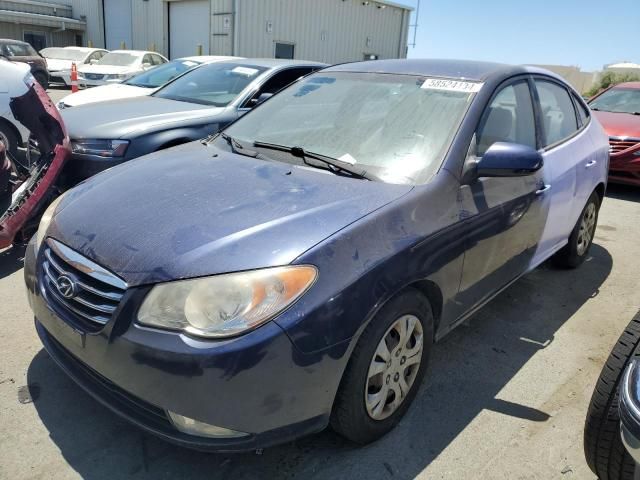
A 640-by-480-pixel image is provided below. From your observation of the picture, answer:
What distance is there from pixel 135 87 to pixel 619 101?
780 centimetres

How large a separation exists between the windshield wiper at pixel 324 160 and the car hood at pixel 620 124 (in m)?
6.45

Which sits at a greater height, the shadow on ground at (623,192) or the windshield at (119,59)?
the windshield at (119,59)

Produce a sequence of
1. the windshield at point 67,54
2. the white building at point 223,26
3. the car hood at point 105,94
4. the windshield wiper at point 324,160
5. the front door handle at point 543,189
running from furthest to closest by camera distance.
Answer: the white building at point 223,26 < the windshield at point 67,54 < the car hood at point 105,94 < the front door handle at point 543,189 < the windshield wiper at point 324,160

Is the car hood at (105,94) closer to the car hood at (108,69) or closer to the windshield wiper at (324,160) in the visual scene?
the windshield wiper at (324,160)

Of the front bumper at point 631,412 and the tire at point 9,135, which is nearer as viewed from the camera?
the front bumper at point 631,412

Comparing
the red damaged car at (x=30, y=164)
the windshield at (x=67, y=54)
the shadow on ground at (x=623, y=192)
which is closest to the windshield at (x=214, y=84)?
the red damaged car at (x=30, y=164)

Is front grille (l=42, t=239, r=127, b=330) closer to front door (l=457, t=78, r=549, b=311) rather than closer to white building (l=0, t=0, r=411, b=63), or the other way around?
front door (l=457, t=78, r=549, b=311)

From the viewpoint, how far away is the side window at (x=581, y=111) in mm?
4172

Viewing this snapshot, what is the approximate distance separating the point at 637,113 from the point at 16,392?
9130 mm

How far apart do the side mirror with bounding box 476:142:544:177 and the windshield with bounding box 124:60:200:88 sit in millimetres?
5925

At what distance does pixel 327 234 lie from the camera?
78.7 inches

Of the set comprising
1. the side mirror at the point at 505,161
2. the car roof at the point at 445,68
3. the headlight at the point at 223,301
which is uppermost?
the car roof at the point at 445,68

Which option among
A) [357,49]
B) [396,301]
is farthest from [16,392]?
[357,49]

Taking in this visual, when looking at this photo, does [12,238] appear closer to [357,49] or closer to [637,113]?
[637,113]
